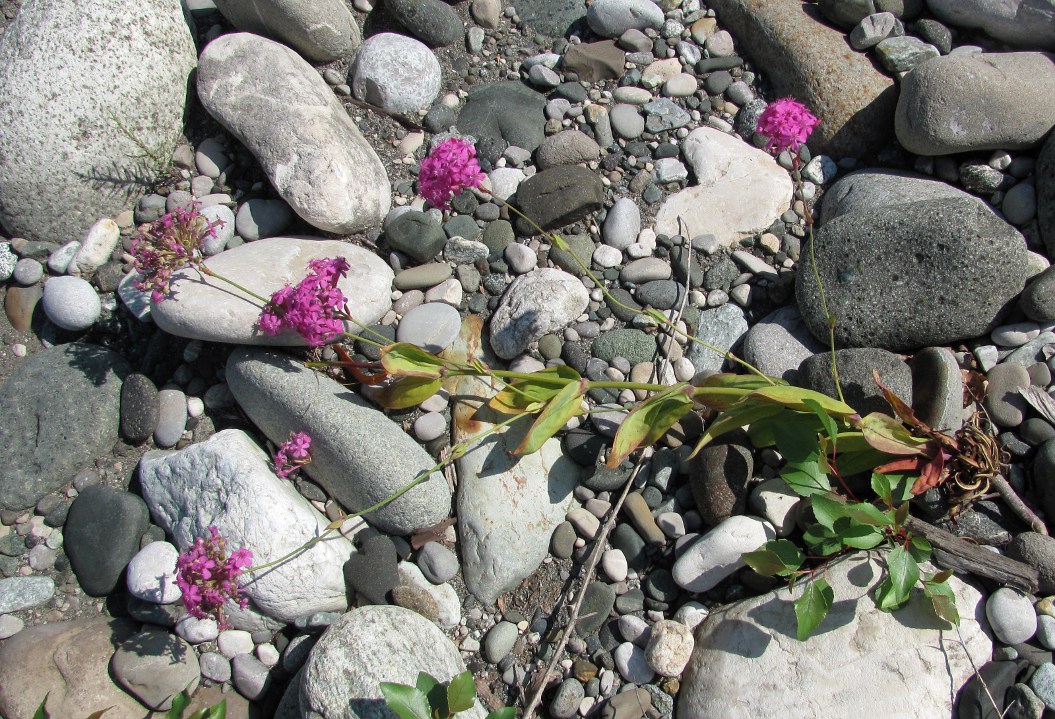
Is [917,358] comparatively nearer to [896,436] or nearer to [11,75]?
[896,436]

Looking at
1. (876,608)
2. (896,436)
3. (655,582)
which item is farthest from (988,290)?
(655,582)

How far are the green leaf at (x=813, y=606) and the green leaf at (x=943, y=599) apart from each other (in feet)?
1.11

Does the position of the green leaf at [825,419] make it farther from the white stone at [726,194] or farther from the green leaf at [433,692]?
the green leaf at [433,692]

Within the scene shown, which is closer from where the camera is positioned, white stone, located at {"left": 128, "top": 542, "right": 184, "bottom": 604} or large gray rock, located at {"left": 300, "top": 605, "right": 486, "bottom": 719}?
large gray rock, located at {"left": 300, "top": 605, "right": 486, "bottom": 719}

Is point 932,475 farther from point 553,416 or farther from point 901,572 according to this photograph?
point 553,416

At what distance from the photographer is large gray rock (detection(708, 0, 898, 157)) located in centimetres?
365

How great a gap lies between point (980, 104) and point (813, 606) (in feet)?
7.62

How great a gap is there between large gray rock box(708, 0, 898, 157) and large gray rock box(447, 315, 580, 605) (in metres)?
2.07

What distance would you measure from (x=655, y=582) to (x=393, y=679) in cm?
101

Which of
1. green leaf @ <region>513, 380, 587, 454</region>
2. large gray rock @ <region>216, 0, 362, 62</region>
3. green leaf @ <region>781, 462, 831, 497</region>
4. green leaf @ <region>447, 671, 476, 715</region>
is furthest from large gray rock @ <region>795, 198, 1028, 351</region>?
large gray rock @ <region>216, 0, 362, 62</region>

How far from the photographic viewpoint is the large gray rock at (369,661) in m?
2.50

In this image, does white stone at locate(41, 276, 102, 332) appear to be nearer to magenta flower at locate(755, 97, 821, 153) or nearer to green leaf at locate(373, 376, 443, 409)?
green leaf at locate(373, 376, 443, 409)

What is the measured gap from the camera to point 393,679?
2553 mm

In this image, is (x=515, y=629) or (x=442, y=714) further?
(x=515, y=629)
